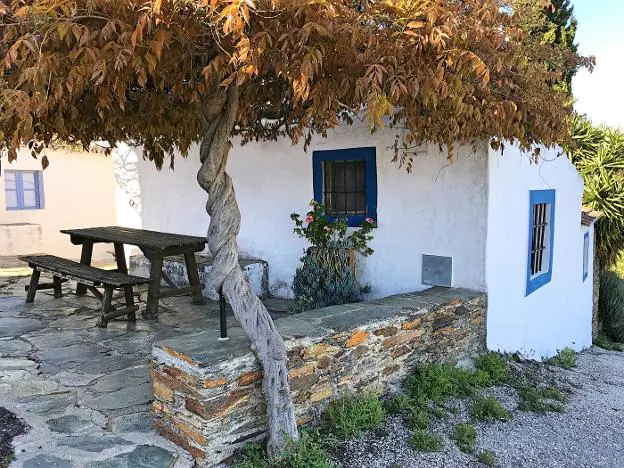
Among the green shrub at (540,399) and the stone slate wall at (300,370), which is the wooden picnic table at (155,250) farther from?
the green shrub at (540,399)

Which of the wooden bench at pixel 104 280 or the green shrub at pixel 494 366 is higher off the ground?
the wooden bench at pixel 104 280

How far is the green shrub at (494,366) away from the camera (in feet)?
15.2

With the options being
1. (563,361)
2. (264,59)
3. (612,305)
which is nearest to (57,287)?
(264,59)

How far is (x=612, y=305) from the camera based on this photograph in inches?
433

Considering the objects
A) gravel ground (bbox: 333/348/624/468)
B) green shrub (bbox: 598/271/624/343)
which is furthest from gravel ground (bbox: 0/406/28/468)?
green shrub (bbox: 598/271/624/343)

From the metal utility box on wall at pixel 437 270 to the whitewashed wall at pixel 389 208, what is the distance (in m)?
0.05

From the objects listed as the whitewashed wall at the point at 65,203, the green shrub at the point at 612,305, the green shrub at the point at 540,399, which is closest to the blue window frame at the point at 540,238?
the green shrub at the point at 540,399

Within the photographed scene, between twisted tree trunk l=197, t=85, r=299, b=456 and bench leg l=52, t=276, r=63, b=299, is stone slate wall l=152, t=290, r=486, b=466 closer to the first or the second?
twisted tree trunk l=197, t=85, r=299, b=456

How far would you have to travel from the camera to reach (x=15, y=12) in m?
2.16

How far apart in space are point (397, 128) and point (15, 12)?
12.4 ft

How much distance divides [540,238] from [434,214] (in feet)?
7.69

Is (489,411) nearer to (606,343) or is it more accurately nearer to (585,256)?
(585,256)

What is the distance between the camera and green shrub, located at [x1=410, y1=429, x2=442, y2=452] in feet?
10.6

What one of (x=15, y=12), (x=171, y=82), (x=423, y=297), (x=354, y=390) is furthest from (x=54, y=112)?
(x=423, y=297)
